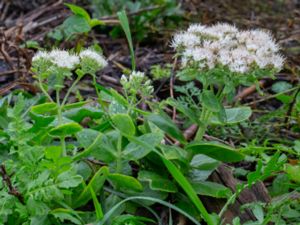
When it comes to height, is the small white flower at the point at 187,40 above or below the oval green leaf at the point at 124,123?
above

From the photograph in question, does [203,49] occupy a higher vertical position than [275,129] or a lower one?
higher

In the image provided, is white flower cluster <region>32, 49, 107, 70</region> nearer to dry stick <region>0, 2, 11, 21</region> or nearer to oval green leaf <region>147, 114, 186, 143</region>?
→ oval green leaf <region>147, 114, 186, 143</region>

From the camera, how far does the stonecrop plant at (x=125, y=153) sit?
1.60 m

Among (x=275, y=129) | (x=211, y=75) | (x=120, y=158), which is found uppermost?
(x=211, y=75)

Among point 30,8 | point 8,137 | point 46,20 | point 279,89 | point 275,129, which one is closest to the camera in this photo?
point 8,137

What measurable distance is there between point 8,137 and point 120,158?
1.19 ft

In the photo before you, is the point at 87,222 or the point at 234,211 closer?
the point at 87,222

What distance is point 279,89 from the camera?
296 centimetres

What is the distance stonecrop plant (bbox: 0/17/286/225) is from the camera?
5.26 ft

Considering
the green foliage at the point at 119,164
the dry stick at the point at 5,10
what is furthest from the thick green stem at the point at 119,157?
the dry stick at the point at 5,10

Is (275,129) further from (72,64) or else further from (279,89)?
(72,64)

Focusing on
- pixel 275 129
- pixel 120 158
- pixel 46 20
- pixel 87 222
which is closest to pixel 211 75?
pixel 120 158

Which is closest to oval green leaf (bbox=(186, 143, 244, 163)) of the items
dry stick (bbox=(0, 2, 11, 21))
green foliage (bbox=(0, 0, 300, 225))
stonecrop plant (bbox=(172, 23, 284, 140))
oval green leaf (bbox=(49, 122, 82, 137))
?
green foliage (bbox=(0, 0, 300, 225))

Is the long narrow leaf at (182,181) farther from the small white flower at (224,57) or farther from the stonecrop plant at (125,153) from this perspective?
the small white flower at (224,57)
